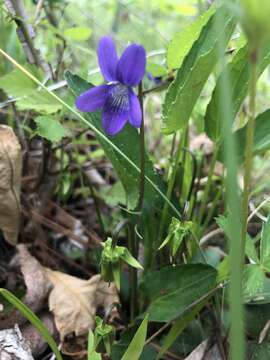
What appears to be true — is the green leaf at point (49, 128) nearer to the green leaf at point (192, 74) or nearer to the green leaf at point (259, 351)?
the green leaf at point (192, 74)

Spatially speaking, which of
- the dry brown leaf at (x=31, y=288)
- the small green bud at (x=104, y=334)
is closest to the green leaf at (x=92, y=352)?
the small green bud at (x=104, y=334)

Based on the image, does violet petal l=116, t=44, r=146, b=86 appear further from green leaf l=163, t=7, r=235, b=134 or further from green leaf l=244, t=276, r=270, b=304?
green leaf l=244, t=276, r=270, b=304

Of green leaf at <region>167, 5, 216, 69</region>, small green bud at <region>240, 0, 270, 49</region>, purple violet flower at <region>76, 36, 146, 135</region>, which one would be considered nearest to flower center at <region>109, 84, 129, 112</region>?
purple violet flower at <region>76, 36, 146, 135</region>

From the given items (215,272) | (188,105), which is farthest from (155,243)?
(188,105)

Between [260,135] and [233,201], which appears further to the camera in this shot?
[260,135]

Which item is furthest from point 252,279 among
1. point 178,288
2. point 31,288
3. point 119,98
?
point 31,288

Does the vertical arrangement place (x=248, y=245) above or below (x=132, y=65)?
below

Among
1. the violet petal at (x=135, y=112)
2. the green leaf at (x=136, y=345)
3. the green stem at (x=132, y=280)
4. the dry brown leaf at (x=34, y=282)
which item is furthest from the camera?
the dry brown leaf at (x=34, y=282)

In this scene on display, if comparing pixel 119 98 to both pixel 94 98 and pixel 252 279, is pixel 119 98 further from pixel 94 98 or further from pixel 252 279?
pixel 252 279
